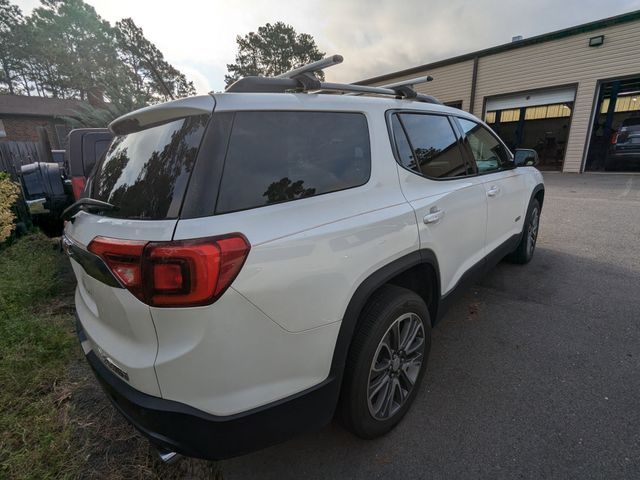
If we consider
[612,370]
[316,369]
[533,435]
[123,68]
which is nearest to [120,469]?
[316,369]

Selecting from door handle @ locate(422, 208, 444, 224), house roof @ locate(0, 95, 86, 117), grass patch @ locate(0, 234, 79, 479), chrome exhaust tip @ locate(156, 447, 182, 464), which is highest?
house roof @ locate(0, 95, 86, 117)

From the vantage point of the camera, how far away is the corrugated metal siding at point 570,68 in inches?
446

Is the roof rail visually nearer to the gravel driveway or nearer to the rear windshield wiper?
the rear windshield wiper

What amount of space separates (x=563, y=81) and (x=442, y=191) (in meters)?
14.4

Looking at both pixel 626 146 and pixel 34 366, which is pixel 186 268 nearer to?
pixel 34 366

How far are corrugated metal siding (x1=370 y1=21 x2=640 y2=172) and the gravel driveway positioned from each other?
38.4ft

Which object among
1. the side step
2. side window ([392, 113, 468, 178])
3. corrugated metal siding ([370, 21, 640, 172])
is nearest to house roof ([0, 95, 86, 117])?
corrugated metal siding ([370, 21, 640, 172])

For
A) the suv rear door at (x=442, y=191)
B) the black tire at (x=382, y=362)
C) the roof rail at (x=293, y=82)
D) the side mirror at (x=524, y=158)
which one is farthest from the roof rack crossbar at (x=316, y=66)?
the side mirror at (x=524, y=158)

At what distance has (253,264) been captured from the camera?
4.09 feet

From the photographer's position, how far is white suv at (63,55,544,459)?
123 centimetres

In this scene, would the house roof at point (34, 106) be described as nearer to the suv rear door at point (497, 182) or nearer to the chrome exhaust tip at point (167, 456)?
the suv rear door at point (497, 182)

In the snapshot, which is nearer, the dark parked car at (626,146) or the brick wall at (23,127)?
the dark parked car at (626,146)

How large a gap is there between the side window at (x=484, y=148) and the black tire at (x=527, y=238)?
92 cm

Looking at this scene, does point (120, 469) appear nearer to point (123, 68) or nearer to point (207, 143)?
point (207, 143)
